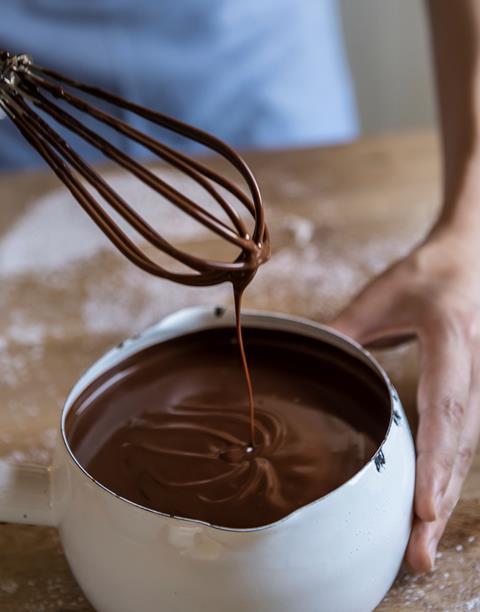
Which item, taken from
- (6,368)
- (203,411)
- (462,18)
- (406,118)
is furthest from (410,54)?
(203,411)

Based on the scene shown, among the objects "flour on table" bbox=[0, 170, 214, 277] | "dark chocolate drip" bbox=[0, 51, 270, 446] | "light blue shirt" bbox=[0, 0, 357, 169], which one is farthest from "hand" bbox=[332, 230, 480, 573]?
"light blue shirt" bbox=[0, 0, 357, 169]

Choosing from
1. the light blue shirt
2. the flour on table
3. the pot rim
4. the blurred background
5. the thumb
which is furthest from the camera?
the blurred background

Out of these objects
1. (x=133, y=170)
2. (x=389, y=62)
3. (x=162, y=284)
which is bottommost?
(x=389, y=62)

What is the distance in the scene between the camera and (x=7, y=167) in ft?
4.10

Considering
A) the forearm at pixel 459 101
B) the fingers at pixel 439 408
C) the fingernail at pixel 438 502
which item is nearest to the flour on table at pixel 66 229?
the forearm at pixel 459 101

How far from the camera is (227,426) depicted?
0.59 meters

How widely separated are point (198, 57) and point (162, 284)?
16.3 inches

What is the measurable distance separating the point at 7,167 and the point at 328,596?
92 cm

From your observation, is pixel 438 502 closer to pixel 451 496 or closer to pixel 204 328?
pixel 451 496

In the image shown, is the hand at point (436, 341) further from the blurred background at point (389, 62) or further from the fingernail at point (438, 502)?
the blurred background at point (389, 62)

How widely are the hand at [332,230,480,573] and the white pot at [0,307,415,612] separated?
0.03 meters

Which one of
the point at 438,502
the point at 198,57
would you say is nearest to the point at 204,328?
the point at 438,502

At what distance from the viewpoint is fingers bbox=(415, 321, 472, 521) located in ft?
1.84

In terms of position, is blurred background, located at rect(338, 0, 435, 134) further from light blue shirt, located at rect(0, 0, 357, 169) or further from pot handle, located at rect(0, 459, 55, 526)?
pot handle, located at rect(0, 459, 55, 526)
